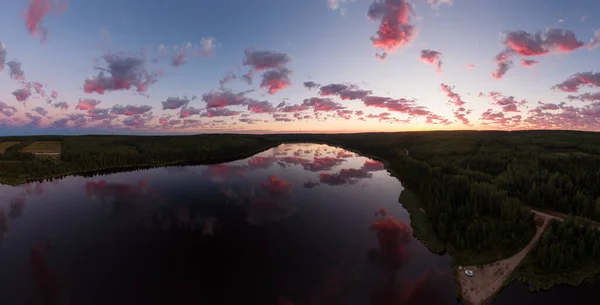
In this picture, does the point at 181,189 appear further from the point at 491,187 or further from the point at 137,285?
the point at 491,187

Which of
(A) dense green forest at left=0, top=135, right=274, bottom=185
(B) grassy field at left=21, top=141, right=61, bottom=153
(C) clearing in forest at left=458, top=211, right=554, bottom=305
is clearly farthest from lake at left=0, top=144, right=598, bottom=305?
(B) grassy field at left=21, top=141, right=61, bottom=153

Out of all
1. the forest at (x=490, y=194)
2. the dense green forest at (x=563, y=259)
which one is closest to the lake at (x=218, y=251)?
the dense green forest at (x=563, y=259)

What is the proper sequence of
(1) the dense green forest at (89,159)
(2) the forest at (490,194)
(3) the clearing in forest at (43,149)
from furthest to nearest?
(3) the clearing in forest at (43,149) → (1) the dense green forest at (89,159) → (2) the forest at (490,194)

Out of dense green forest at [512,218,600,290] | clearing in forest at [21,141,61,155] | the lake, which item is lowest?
the lake

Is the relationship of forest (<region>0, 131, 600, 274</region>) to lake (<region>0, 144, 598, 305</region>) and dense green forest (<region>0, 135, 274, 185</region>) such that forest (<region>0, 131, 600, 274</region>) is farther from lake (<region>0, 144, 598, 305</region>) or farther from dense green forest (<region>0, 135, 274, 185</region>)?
lake (<region>0, 144, 598, 305</region>)

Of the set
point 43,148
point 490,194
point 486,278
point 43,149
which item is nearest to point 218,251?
point 486,278

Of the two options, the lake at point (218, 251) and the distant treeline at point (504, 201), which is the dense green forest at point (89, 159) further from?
the distant treeline at point (504, 201)

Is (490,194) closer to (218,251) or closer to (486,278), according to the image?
(486,278)
